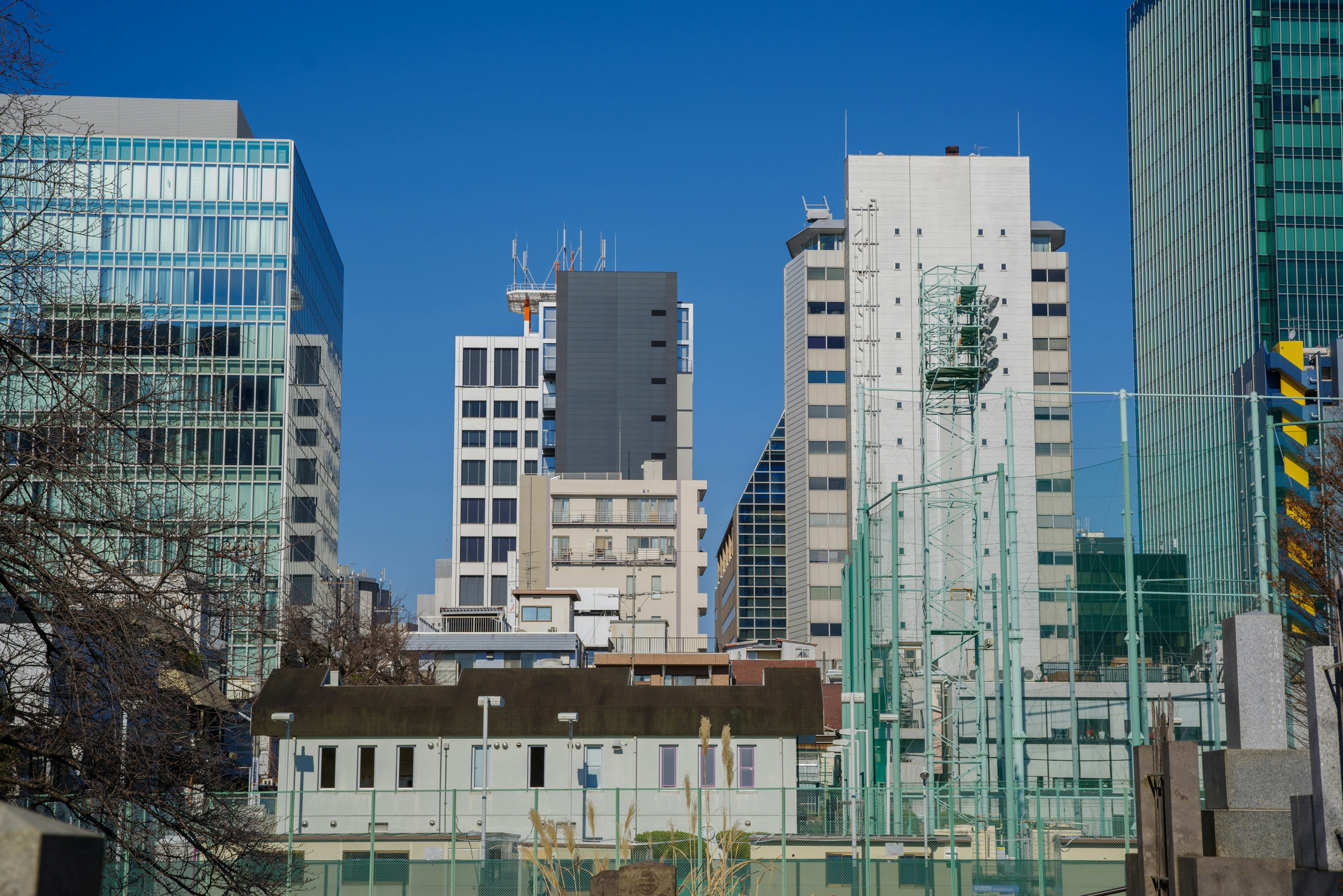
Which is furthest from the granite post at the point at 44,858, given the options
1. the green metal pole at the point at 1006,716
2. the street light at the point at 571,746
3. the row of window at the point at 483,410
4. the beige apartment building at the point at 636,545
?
the row of window at the point at 483,410

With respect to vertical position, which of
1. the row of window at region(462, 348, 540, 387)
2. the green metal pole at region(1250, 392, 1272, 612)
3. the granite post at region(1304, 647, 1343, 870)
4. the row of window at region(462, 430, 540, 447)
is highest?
the row of window at region(462, 348, 540, 387)

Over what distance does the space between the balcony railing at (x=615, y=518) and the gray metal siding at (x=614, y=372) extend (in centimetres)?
2594

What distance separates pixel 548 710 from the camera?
39.8 meters

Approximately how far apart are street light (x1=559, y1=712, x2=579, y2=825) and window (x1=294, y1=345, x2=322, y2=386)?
5339 cm

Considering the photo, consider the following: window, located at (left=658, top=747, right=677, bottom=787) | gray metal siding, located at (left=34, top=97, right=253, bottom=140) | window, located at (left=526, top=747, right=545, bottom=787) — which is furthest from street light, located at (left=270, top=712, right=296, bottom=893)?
gray metal siding, located at (left=34, top=97, right=253, bottom=140)

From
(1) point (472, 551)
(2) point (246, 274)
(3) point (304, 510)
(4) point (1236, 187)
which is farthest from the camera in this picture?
(1) point (472, 551)

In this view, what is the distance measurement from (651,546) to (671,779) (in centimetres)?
7568

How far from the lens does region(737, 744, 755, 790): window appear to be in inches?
1554

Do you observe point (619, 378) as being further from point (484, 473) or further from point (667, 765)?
point (667, 765)

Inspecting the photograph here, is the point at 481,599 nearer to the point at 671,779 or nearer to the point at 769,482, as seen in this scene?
the point at 769,482

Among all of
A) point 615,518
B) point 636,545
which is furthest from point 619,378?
point 636,545

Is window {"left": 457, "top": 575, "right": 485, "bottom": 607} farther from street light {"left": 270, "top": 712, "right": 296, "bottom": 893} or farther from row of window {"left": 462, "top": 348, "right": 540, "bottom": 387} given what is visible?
street light {"left": 270, "top": 712, "right": 296, "bottom": 893}

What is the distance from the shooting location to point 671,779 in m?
40.0

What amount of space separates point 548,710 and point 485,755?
806 cm
